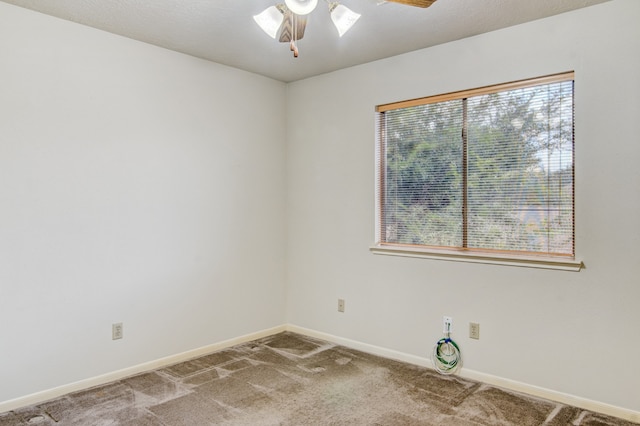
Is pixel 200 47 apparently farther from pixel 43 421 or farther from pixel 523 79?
pixel 43 421

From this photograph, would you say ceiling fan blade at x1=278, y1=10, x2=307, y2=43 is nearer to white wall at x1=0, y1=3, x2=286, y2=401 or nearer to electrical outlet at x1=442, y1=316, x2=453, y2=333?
white wall at x1=0, y1=3, x2=286, y2=401

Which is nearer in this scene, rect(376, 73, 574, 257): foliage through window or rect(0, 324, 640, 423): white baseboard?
rect(0, 324, 640, 423): white baseboard

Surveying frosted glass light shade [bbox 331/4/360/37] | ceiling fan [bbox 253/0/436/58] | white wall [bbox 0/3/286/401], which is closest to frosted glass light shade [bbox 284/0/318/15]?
ceiling fan [bbox 253/0/436/58]

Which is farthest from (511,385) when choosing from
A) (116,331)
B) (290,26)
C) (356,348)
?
(116,331)

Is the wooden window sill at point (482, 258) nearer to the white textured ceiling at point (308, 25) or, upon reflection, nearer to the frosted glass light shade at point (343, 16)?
the white textured ceiling at point (308, 25)

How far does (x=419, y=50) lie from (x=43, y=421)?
3533 millimetres

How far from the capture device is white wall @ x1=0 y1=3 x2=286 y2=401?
2637 millimetres

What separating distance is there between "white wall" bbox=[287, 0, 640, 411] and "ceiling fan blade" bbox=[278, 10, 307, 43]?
1.44 meters

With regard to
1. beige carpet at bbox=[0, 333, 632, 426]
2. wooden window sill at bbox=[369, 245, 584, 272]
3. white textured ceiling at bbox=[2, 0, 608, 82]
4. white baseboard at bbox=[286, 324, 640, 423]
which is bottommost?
beige carpet at bbox=[0, 333, 632, 426]

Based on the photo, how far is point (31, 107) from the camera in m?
2.67

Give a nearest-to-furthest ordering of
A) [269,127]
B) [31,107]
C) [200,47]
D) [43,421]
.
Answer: [43,421]
[31,107]
[200,47]
[269,127]

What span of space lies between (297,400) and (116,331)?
1396 millimetres

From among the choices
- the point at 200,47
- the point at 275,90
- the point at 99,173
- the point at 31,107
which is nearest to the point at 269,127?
the point at 275,90

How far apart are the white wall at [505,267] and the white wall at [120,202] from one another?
23.6 inches
